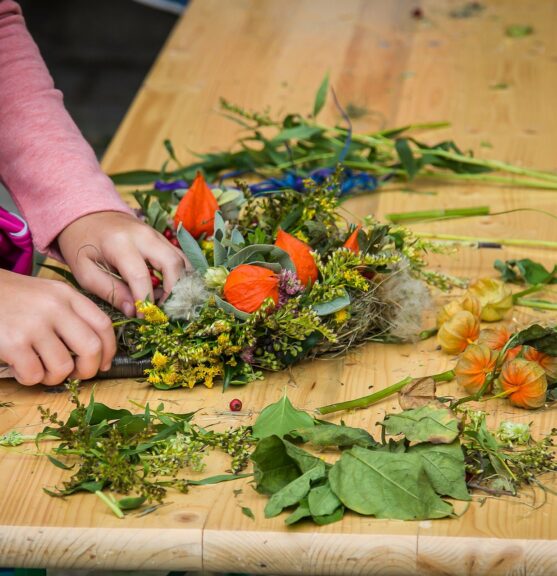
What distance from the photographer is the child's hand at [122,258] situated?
1.14 metres

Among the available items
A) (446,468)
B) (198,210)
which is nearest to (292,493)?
(446,468)

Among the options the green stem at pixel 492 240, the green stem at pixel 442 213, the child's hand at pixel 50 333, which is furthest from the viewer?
→ the green stem at pixel 442 213

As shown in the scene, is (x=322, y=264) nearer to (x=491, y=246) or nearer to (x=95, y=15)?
(x=491, y=246)

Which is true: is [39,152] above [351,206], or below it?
above

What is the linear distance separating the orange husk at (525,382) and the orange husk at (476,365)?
0.07ft

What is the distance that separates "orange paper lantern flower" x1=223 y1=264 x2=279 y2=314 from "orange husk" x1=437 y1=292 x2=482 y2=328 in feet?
0.77

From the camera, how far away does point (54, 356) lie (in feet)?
3.45

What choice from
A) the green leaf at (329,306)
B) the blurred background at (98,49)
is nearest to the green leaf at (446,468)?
the green leaf at (329,306)

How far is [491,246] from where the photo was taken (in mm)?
1406

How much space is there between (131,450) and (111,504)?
0.08 m

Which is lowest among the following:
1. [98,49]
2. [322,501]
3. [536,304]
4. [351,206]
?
[98,49]

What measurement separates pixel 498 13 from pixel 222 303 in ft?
5.54

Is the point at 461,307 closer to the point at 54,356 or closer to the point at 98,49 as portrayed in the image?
the point at 54,356

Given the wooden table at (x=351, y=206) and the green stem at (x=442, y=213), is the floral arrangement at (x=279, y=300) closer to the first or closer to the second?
the wooden table at (x=351, y=206)
